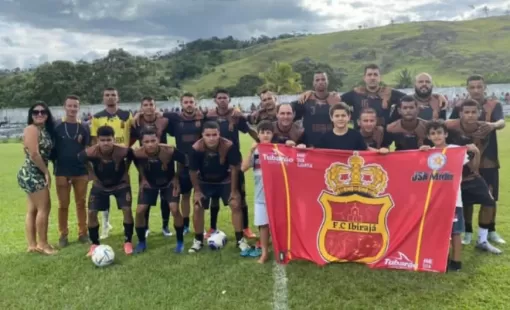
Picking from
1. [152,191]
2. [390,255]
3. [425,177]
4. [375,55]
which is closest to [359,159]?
[425,177]

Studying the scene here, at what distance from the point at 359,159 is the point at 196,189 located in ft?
7.49

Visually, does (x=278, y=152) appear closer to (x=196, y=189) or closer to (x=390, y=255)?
(x=196, y=189)

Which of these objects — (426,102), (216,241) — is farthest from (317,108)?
(216,241)

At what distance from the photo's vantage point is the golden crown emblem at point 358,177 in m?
5.94

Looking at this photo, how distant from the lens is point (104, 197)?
6.89m

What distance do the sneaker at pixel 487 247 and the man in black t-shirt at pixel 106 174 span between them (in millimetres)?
4761

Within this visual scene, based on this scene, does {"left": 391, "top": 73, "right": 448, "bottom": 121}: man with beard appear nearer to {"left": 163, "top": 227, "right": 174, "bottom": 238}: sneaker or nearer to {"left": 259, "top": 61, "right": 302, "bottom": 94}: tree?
{"left": 163, "top": 227, "right": 174, "bottom": 238}: sneaker

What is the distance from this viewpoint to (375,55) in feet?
371

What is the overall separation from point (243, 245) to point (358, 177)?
1.91 meters

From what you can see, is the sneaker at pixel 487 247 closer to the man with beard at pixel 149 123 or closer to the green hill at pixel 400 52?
the man with beard at pixel 149 123

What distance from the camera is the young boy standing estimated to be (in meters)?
5.84

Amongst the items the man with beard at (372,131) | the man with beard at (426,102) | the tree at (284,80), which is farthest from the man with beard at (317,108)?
the tree at (284,80)

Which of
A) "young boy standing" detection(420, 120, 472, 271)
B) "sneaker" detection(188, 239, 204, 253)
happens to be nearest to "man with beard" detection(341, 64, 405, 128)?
"young boy standing" detection(420, 120, 472, 271)

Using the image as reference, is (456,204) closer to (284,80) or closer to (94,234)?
(94,234)
